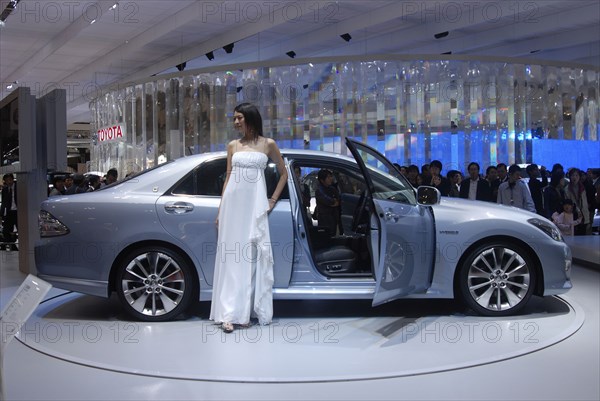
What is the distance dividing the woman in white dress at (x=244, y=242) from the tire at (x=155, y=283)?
0.27 meters

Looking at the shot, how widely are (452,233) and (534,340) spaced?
95 centimetres

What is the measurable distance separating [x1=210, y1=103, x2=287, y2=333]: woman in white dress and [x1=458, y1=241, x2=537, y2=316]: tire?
1.46 m

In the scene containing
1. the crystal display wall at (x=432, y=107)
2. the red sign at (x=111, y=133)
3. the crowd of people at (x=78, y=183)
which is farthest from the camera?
the red sign at (x=111, y=133)

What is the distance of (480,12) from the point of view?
13.0 meters

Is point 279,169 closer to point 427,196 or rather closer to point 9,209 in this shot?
point 427,196

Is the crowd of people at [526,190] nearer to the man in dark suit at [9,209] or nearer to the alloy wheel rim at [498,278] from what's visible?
the alloy wheel rim at [498,278]

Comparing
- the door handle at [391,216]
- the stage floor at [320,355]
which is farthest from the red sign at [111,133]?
the door handle at [391,216]

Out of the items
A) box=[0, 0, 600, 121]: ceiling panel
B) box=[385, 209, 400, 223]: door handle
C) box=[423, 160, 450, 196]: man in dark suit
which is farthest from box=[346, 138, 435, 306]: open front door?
box=[0, 0, 600, 121]: ceiling panel

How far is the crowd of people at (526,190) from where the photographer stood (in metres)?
8.05

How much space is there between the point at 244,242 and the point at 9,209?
7.84 metres

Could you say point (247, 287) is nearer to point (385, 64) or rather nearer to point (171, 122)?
point (385, 64)

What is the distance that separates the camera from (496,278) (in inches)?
190

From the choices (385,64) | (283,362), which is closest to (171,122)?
(385,64)

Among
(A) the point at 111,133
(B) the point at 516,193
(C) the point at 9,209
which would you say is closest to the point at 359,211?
(B) the point at 516,193
